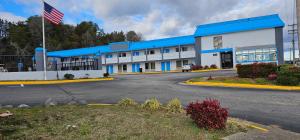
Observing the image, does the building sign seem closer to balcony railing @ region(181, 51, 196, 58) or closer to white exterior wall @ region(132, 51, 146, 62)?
white exterior wall @ region(132, 51, 146, 62)

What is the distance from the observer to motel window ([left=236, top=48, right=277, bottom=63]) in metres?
44.3

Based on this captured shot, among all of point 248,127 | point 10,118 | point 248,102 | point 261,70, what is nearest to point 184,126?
point 248,127

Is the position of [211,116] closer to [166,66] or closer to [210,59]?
[210,59]

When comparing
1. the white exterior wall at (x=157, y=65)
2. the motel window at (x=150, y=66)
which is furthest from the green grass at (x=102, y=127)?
the motel window at (x=150, y=66)

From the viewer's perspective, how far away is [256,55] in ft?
149

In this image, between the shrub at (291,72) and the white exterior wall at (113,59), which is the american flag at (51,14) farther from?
the white exterior wall at (113,59)

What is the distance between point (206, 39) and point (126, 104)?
137ft

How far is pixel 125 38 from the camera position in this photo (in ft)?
329

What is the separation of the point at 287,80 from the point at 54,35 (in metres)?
84.3

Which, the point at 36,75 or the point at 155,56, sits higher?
the point at 155,56

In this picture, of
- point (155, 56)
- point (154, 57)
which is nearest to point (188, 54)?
point (155, 56)

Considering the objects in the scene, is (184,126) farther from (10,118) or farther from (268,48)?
(268,48)

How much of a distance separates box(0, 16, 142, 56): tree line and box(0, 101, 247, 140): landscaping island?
73646mm

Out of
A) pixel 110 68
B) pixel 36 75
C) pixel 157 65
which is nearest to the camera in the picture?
pixel 36 75
